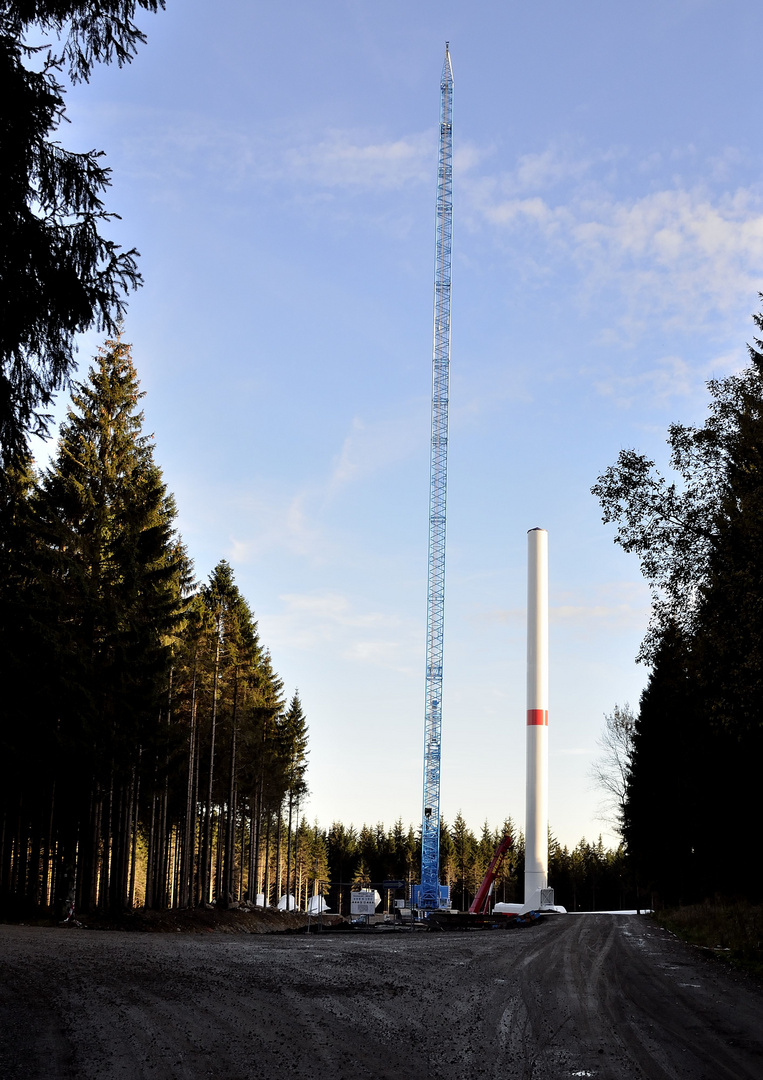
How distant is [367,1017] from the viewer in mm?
11578

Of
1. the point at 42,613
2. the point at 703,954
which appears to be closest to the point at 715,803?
the point at 703,954

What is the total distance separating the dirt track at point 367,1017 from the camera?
8961 millimetres

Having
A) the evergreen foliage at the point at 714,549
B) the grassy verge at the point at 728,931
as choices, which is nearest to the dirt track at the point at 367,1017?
the grassy verge at the point at 728,931

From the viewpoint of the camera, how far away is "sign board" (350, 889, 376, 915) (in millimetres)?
47406

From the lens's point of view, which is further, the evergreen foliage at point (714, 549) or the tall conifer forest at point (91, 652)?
the tall conifer forest at point (91, 652)

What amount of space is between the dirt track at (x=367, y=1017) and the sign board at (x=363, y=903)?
96.7 feet

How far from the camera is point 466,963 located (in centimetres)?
1877

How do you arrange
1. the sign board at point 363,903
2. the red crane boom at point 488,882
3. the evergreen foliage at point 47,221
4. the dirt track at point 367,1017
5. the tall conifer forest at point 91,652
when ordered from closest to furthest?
the evergreen foliage at point 47,221, the dirt track at point 367,1017, the tall conifer forest at point 91,652, the sign board at point 363,903, the red crane boom at point 488,882

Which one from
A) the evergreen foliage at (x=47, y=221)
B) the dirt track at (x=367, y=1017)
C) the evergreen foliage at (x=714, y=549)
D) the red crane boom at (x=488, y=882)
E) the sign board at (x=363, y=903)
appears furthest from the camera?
the red crane boom at (x=488, y=882)

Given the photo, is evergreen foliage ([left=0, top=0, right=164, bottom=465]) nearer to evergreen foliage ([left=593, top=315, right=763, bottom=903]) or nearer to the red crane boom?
evergreen foliage ([left=593, top=315, right=763, bottom=903])

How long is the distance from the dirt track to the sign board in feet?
96.7

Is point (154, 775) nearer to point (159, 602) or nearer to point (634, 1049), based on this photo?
point (159, 602)

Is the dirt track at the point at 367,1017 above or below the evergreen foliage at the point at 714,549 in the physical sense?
below

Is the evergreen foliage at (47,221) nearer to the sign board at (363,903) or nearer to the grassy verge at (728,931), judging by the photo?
the grassy verge at (728,931)
